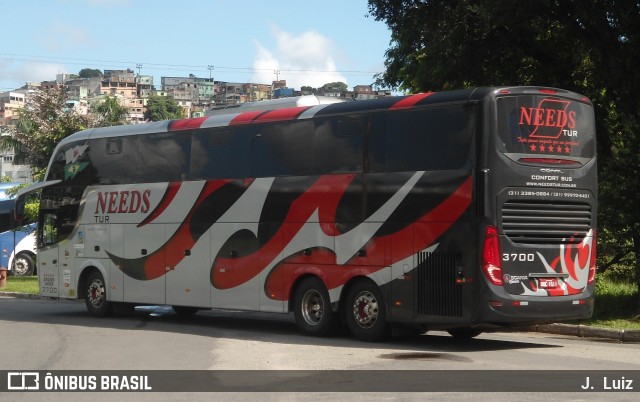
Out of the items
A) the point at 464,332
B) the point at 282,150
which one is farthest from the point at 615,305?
the point at 282,150

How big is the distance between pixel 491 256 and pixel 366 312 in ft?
8.48

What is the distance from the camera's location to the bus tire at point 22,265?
46.6 m

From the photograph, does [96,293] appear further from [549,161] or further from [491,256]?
[549,161]

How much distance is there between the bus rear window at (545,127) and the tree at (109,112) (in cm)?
3342

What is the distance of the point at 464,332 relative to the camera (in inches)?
713

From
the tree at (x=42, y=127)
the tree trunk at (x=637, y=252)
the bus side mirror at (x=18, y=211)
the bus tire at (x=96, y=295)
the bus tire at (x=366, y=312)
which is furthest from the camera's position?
the tree at (x=42, y=127)

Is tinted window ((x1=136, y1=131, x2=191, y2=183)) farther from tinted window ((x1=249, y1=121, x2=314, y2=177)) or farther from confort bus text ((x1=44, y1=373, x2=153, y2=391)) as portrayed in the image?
confort bus text ((x1=44, y1=373, x2=153, y2=391))

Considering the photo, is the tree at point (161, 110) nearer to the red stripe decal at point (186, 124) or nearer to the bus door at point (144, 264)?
the bus door at point (144, 264)

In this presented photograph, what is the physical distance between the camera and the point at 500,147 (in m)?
15.6

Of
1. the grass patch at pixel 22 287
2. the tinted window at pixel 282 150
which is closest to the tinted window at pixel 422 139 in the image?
the tinted window at pixel 282 150

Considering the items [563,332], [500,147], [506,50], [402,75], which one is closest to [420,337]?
[563,332]

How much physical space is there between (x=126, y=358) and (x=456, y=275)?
4743mm

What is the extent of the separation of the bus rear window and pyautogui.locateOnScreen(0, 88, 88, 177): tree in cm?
3073

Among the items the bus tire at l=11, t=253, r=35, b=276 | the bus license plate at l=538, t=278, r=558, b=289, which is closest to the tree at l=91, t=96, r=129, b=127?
the bus tire at l=11, t=253, r=35, b=276
